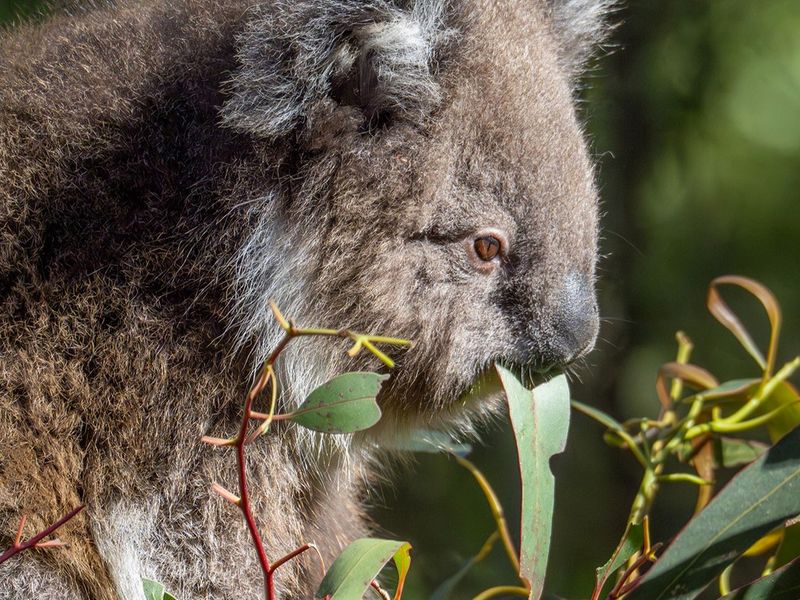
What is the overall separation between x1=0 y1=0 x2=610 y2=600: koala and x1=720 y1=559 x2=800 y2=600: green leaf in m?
0.72

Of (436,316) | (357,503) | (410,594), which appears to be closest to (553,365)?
(436,316)

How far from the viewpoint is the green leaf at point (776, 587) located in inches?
62.4

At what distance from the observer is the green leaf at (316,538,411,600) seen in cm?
152

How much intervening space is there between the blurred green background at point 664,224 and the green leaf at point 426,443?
1.21 m

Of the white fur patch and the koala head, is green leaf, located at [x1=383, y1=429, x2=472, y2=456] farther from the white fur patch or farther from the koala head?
the white fur patch

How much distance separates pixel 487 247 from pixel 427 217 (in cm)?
15

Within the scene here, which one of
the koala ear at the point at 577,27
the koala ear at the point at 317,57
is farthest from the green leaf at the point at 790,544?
the koala ear at the point at 577,27

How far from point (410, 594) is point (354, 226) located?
212 centimetres

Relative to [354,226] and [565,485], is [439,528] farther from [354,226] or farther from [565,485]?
[354,226]

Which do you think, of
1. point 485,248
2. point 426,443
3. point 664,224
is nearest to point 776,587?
point 485,248

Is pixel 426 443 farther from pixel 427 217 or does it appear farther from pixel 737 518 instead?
pixel 737 518

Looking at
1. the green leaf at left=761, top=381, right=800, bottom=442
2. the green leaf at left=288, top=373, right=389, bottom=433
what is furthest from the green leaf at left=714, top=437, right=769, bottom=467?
Result: the green leaf at left=288, top=373, right=389, bottom=433

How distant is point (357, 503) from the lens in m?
2.88

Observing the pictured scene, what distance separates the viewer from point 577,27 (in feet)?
8.92
